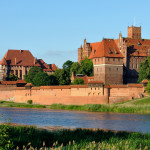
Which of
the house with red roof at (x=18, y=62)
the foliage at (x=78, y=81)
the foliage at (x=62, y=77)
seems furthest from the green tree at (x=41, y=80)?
the house with red roof at (x=18, y=62)

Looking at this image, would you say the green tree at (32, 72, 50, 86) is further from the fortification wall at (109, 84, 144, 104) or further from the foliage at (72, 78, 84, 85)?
the fortification wall at (109, 84, 144, 104)

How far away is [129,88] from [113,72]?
1055 centimetres

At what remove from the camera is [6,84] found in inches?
2657

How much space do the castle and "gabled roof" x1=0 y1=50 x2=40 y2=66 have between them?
59.7 ft

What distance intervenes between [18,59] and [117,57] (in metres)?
35.5

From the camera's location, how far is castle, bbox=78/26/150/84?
5831 centimetres

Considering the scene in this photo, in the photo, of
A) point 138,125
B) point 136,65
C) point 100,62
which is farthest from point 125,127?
point 136,65

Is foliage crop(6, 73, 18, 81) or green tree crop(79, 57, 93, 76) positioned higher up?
green tree crop(79, 57, 93, 76)

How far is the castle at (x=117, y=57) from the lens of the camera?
2296 inches

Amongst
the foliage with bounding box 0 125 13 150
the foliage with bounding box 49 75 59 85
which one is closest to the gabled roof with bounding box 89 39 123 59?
the foliage with bounding box 49 75 59 85

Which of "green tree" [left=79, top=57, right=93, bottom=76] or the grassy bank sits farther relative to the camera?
"green tree" [left=79, top=57, right=93, bottom=76]

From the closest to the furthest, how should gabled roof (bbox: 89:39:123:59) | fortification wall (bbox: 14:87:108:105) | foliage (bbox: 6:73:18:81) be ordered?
fortification wall (bbox: 14:87:108:105), gabled roof (bbox: 89:39:123:59), foliage (bbox: 6:73:18:81)

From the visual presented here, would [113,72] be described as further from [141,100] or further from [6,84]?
[6,84]

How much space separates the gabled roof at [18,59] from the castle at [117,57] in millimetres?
18197
